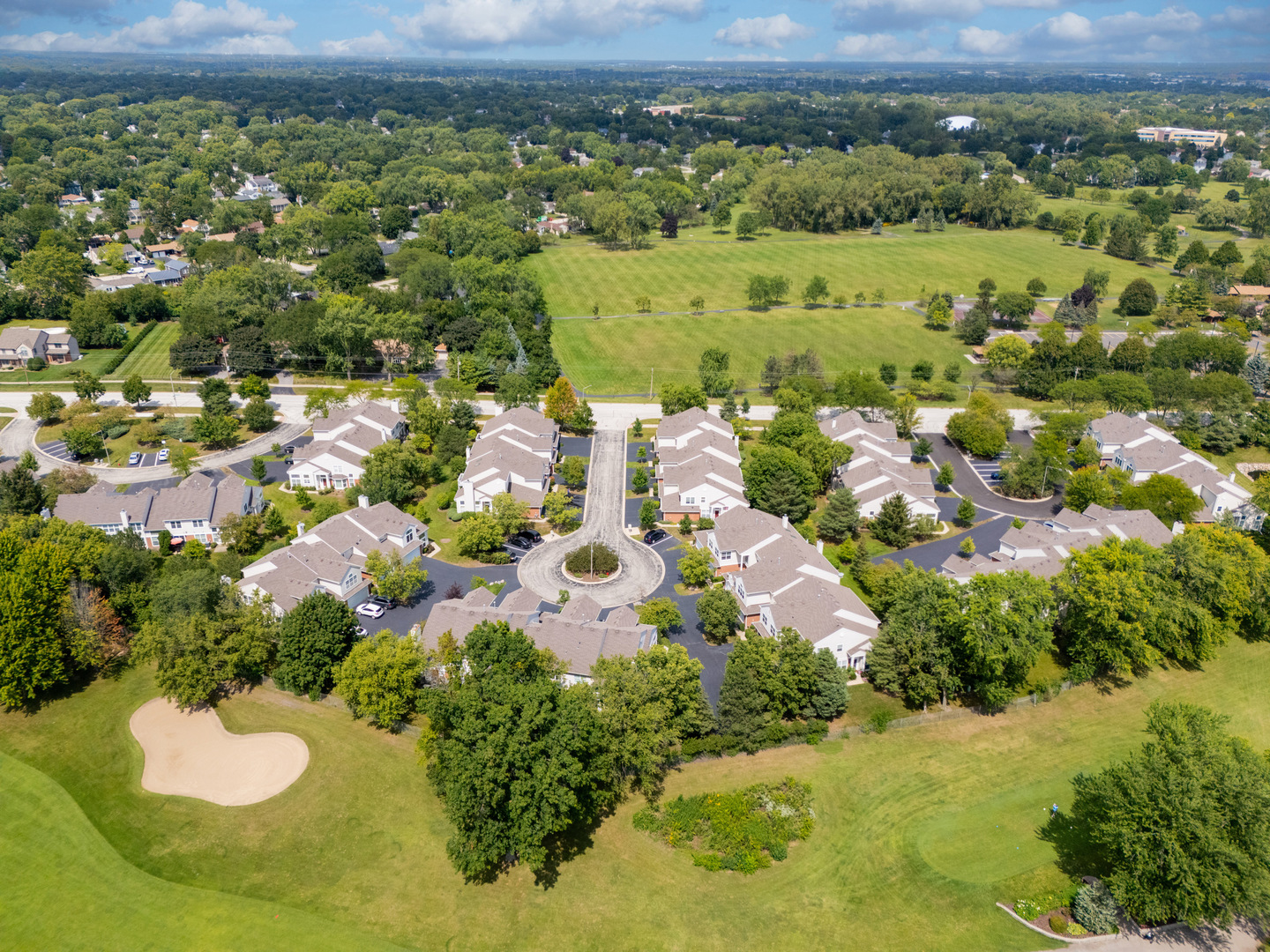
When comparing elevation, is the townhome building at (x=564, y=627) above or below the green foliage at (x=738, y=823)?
above

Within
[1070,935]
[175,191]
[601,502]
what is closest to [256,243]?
[175,191]

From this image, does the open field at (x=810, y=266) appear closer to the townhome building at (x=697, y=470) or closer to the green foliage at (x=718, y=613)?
the townhome building at (x=697, y=470)

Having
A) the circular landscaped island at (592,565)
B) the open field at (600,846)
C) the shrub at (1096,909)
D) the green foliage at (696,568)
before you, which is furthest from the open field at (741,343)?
the shrub at (1096,909)

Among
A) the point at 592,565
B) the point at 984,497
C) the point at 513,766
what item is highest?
the point at 513,766

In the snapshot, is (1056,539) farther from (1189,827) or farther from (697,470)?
(1189,827)

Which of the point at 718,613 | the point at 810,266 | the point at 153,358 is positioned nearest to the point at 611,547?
the point at 718,613
